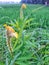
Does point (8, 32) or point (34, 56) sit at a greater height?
point (8, 32)

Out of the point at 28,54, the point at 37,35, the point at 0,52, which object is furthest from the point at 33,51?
the point at 37,35

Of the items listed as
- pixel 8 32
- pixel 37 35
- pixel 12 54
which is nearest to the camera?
pixel 8 32

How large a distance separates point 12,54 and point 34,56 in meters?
0.11

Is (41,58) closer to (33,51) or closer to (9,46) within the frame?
(33,51)

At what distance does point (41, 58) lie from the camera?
45.3 inches

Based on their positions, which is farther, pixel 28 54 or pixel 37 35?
pixel 37 35

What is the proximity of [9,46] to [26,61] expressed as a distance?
0.10m

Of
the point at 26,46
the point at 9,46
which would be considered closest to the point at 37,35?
the point at 26,46

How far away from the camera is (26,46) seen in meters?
1.18

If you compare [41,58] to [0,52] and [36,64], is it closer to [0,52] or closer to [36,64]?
[36,64]

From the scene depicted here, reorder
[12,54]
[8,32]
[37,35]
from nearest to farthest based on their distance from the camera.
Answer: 1. [8,32]
2. [12,54]
3. [37,35]

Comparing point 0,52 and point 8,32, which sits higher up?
point 8,32

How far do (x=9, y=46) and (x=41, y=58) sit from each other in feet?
0.49

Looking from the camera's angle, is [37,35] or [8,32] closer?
[8,32]
